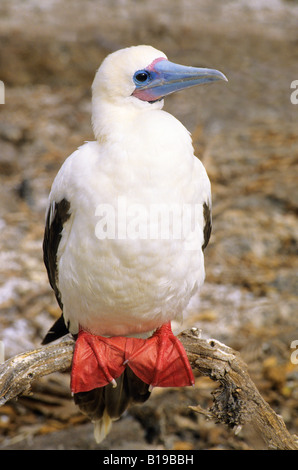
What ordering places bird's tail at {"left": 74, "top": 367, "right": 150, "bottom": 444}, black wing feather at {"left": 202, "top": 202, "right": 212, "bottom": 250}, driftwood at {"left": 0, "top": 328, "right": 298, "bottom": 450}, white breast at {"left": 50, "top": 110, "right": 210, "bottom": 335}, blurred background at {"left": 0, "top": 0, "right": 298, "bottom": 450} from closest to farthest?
white breast at {"left": 50, "top": 110, "right": 210, "bottom": 335}, driftwood at {"left": 0, "top": 328, "right": 298, "bottom": 450}, black wing feather at {"left": 202, "top": 202, "right": 212, "bottom": 250}, bird's tail at {"left": 74, "top": 367, "right": 150, "bottom": 444}, blurred background at {"left": 0, "top": 0, "right": 298, "bottom": 450}

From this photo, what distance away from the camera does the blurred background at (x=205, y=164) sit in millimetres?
4352

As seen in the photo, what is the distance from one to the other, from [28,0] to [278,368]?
6.85m

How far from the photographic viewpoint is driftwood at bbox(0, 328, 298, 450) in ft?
9.08

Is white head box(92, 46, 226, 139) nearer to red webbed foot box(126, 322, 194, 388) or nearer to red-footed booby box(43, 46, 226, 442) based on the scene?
red-footed booby box(43, 46, 226, 442)

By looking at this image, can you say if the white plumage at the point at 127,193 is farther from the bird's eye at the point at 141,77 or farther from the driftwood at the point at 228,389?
the driftwood at the point at 228,389

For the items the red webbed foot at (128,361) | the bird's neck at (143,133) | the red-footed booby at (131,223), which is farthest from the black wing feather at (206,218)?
the red webbed foot at (128,361)

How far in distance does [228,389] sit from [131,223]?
924mm

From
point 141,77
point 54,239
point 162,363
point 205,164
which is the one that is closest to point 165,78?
point 141,77

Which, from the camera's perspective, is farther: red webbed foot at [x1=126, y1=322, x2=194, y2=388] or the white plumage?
red webbed foot at [x1=126, y1=322, x2=194, y2=388]

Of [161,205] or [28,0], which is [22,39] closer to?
[28,0]

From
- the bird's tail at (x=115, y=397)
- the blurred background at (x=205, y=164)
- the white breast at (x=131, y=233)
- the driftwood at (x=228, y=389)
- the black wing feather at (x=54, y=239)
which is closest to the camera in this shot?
the white breast at (x=131, y=233)

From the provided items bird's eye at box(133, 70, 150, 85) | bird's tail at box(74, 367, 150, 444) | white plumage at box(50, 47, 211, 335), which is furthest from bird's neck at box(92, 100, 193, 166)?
bird's tail at box(74, 367, 150, 444)

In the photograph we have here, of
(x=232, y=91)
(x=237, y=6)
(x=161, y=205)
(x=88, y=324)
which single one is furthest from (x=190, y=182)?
(x=237, y=6)

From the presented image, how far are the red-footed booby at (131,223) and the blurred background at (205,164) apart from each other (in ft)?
4.26
